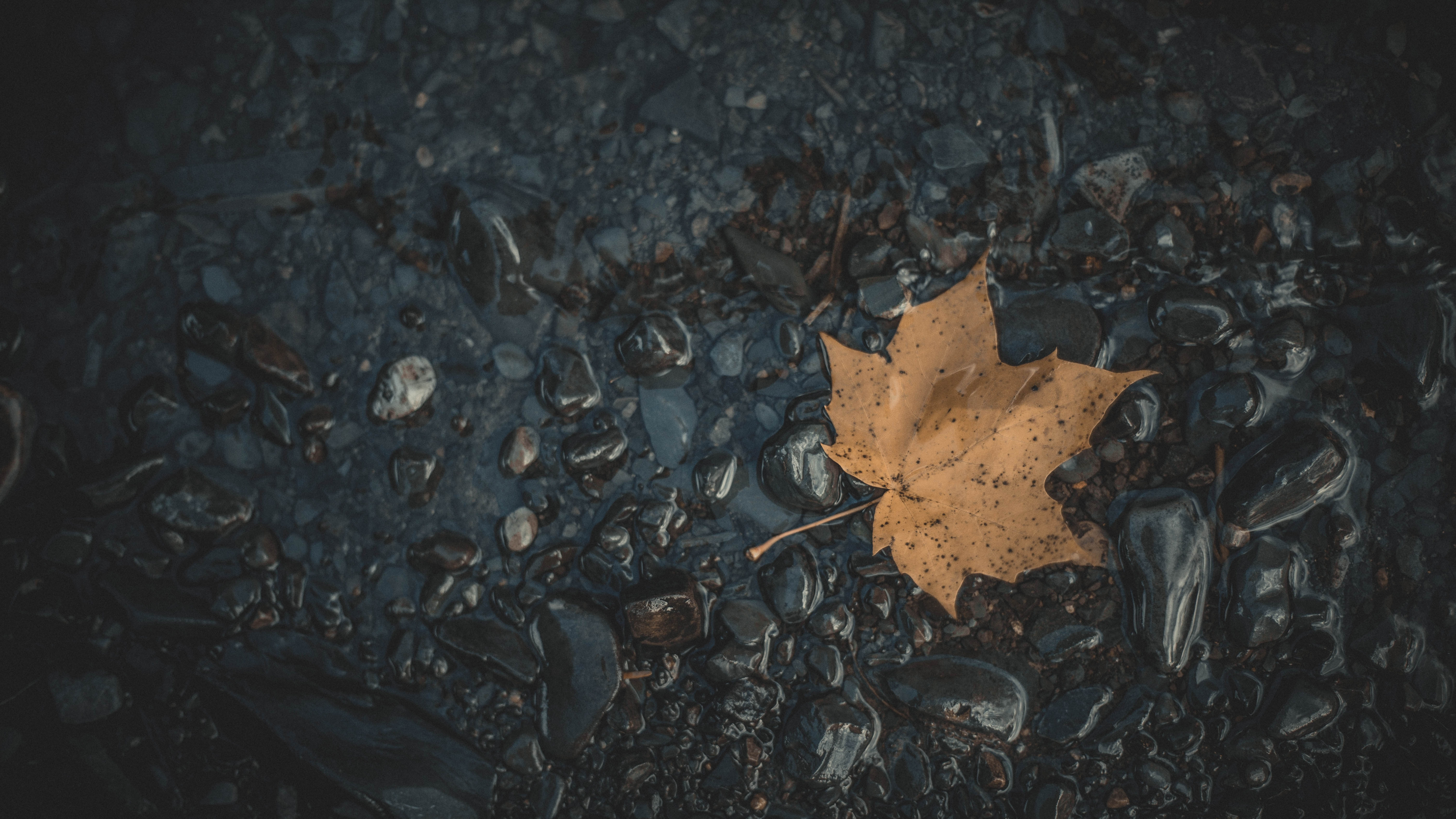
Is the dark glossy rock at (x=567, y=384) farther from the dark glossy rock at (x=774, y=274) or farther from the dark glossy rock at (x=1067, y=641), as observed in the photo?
the dark glossy rock at (x=1067, y=641)

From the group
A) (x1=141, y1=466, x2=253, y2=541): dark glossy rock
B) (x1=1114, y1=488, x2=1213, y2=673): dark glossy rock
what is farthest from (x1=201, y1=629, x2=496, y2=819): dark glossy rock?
(x1=1114, y1=488, x2=1213, y2=673): dark glossy rock

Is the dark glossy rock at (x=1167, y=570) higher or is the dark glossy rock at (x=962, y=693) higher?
the dark glossy rock at (x=1167, y=570)

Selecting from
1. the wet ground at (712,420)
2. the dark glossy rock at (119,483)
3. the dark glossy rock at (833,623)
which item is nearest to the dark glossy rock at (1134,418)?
the wet ground at (712,420)

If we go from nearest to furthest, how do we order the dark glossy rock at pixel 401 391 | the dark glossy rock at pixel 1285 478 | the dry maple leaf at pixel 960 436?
the dry maple leaf at pixel 960 436
the dark glossy rock at pixel 1285 478
the dark glossy rock at pixel 401 391

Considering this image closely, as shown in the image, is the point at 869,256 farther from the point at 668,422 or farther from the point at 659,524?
the point at 659,524

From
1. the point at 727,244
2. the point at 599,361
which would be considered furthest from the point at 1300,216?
the point at 599,361

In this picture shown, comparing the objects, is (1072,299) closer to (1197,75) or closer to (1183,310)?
(1183,310)

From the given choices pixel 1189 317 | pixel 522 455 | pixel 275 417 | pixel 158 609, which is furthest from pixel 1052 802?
pixel 158 609
